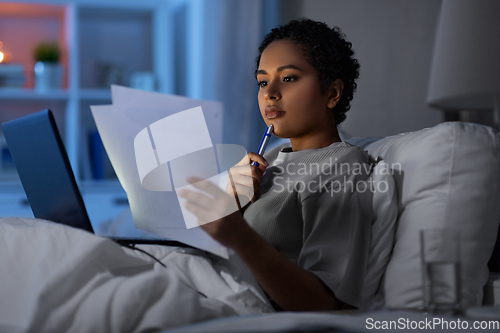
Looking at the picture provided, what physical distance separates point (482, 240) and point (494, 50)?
51 cm

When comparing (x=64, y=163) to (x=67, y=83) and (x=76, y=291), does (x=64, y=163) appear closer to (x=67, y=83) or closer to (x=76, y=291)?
(x=76, y=291)

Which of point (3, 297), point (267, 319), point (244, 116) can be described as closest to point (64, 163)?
point (3, 297)

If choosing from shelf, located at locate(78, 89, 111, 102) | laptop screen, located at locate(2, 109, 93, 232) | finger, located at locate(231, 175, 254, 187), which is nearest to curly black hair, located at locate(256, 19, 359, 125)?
finger, located at locate(231, 175, 254, 187)

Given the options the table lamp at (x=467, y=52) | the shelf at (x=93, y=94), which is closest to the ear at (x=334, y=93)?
the table lamp at (x=467, y=52)

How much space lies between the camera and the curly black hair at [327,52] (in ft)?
3.02

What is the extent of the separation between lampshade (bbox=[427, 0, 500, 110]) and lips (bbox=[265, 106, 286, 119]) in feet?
1.60

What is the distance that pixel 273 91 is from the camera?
35.9 inches

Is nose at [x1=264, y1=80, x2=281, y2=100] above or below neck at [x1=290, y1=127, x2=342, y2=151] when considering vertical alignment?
above

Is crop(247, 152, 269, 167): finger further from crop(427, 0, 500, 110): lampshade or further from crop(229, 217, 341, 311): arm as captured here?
crop(427, 0, 500, 110): lampshade

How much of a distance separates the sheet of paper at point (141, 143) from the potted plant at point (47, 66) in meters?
1.78

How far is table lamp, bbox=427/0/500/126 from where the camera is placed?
105cm

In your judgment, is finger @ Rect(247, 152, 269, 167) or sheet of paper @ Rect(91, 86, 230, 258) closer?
sheet of paper @ Rect(91, 86, 230, 258)

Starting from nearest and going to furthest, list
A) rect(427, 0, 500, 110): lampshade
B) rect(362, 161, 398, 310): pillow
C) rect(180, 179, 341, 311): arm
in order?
rect(180, 179, 341, 311): arm < rect(362, 161, 398, 310): pillow < rect(427, 0, 500, 110): lampshade

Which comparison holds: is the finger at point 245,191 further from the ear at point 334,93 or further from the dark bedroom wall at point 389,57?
the dark bedroom wall at point 389,57
